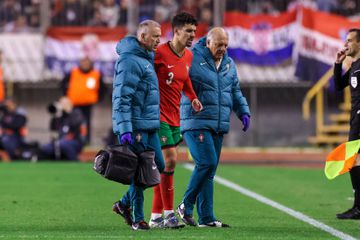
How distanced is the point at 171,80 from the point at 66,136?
42.1 ft

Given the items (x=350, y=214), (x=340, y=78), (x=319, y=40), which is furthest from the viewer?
(x=319, y=40)

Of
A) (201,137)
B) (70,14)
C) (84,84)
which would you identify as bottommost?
(84,84)

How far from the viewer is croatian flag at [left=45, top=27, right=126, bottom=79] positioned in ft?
85.4

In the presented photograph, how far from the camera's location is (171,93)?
1050 centimetres

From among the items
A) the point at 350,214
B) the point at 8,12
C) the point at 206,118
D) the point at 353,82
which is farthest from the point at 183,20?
the point at 8,12

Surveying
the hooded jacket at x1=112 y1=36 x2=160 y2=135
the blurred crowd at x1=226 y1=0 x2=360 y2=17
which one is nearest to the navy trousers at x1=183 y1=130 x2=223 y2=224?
the hooded jacket at x1=112 y1=36 x2=160 y2=135

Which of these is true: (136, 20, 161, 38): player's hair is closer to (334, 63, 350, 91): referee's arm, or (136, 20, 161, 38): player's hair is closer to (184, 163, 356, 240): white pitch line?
(184, 163, 356, 240): white pitch line

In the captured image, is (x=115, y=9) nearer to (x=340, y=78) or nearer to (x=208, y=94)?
(x=340, y=78)

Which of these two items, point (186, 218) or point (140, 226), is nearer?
point (140, 226)

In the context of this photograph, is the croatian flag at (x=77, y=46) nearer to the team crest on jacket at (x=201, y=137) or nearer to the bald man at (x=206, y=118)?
the bald man at (x=206, y=118)

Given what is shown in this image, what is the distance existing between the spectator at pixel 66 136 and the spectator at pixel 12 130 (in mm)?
531

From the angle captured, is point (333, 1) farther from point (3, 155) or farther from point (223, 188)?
point (223, 188)

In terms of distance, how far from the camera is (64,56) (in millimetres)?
26172

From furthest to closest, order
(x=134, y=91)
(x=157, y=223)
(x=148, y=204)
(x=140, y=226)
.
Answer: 1. (x=148, y=204)
2. (x=157, y=223)
3. (x=140, y=226)
4. (x=134, y=91)
